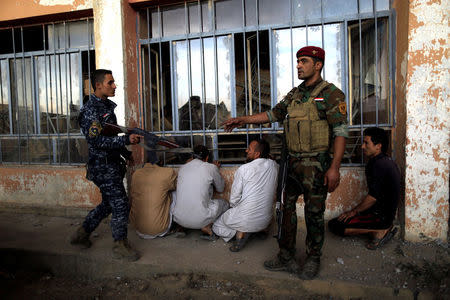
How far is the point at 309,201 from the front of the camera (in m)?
2.35

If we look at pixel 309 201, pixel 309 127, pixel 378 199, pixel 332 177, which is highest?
pixel 309 127

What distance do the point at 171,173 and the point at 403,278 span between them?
2.24m

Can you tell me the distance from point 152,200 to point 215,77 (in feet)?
5.50

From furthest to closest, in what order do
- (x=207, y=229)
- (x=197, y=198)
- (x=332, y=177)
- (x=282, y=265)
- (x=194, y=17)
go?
(x=194, y=17), (x=207, y=229), (x=197, y=198), (x=282, y=265), (x=332, y=177)

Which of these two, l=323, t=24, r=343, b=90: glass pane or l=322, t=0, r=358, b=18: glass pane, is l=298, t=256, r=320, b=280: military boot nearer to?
l=323, t=24, r=343, b=90: glass pane

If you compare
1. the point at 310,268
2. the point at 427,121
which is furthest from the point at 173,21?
the point at 310,268

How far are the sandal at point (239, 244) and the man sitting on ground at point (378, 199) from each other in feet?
3.03

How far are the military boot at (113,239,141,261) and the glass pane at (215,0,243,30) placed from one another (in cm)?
269

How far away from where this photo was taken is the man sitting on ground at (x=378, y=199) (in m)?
2.77

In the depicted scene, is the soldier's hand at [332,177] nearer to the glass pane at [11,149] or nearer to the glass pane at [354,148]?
the glass pane at [354,148]

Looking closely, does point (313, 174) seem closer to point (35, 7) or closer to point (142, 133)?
point (142, 133)

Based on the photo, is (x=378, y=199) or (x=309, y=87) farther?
(x=378, y=199)

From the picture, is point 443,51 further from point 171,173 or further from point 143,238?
point 143,238

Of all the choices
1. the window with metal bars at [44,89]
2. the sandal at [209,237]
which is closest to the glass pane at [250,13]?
the window with metal bars at [44,89]
